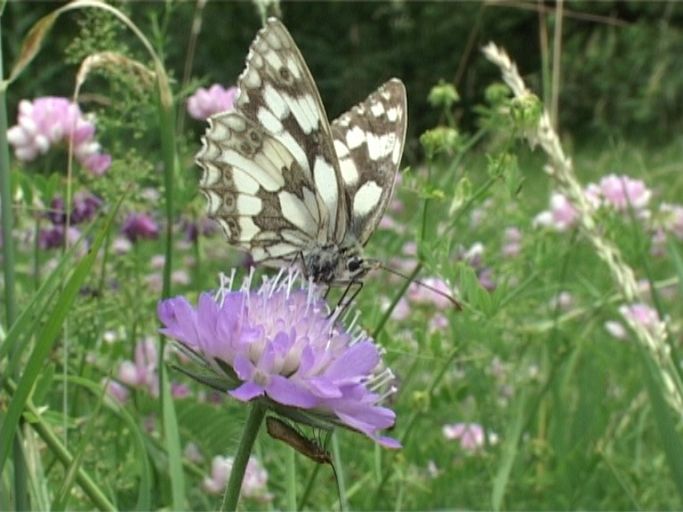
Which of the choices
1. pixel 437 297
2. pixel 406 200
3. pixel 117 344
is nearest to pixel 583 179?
pixel 406 200

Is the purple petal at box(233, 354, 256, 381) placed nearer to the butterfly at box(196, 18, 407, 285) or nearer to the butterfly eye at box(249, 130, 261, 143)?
the butterfly at box(196, 18, 407, 285)

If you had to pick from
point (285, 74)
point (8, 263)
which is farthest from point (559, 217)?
point (8, 263)

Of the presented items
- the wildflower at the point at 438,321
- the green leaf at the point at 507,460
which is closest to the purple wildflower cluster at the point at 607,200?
the wildflower at the point at 438,321

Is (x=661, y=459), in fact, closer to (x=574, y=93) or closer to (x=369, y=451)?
(x=369, y=451)

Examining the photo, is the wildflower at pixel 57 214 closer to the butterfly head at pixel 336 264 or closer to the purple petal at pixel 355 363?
the butterfly head at pixel 336 264

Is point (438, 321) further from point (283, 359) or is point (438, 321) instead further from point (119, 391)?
point (283, 359)

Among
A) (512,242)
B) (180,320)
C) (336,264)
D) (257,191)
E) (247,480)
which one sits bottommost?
(247,480)

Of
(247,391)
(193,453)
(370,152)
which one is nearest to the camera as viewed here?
(247,391)
